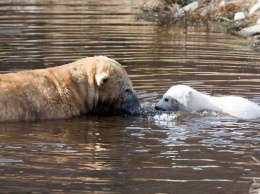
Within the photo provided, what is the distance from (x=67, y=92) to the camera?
39.2 ft

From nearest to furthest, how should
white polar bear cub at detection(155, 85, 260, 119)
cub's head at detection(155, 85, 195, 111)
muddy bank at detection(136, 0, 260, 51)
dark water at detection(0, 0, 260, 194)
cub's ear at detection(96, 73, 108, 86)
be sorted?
dark water at detection(0, 0, 260, 194), cub's ear at detection(96, 73, 108, 86), white polar bear cub at detection(155, 85, 260, 119), cub's head at detection(155, 85, 195, 111), muddy bank at detection(136, 0, 260, 51)

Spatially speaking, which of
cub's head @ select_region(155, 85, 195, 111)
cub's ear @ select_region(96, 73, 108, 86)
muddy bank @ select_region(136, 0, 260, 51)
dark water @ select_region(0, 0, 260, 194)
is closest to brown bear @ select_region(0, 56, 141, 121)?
cub's ear @ select_region(96, 73, 108, 86)

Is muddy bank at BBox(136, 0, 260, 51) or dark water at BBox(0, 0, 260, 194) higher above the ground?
muddy bank at BBox(136, 0, 260, 51)

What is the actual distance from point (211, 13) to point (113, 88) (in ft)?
48.9

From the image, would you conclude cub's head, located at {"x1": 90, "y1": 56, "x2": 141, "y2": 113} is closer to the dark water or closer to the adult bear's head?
the adult bear's head

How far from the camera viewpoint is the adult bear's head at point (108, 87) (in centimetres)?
1202

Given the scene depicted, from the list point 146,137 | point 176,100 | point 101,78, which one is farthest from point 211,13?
point 146,137

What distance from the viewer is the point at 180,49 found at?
19156 millimetres

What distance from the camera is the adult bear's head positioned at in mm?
12023

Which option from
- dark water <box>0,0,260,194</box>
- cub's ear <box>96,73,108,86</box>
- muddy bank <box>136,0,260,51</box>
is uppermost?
cub's ear <box>96,73,108,86</box>

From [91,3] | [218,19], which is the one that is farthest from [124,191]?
[91,3]

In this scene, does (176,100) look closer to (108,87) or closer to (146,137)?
(108,87)

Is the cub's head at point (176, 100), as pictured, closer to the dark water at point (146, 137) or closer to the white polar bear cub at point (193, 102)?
the white polar bear cub at point (193, 102)

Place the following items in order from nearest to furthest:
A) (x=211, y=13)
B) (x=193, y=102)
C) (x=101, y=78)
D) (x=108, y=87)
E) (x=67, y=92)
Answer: (x=101, y=78)
(x=67, y=92)
(x=108, y=87)
(x=193, y=102)
(x=211, y=13)
